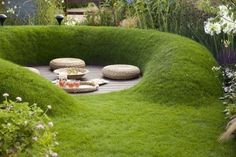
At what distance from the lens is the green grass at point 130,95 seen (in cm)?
470

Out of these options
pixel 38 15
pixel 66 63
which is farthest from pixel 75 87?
pixel 38 15

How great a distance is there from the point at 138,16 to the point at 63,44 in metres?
1.69

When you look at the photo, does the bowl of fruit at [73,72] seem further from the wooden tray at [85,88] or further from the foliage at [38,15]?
the foliage at [38,15]

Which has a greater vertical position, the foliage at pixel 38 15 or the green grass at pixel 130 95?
the foliage at pixel 38 15

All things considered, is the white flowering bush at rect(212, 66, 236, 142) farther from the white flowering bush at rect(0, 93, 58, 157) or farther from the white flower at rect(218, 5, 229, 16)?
the white flowering bush at rect(0, 93, 58, 157)

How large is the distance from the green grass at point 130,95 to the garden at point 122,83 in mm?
12

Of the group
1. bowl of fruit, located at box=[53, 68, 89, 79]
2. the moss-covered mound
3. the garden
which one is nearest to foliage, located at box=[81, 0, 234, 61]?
the garden

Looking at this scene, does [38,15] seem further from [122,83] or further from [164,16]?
[122,83]

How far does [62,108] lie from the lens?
543cm

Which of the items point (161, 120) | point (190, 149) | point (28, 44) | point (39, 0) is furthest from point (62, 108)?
point (39, 0)

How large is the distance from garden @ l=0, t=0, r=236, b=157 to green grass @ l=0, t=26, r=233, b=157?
1 centimetres

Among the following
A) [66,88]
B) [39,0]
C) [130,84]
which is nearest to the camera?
[66,88]

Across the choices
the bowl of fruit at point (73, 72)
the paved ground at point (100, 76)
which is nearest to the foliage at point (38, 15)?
the paved ground at point (100, 76)

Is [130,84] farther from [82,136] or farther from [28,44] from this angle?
[82,136]
